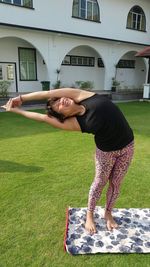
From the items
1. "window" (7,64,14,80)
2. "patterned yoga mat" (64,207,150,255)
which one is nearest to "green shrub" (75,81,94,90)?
"window" (7,64,14,80)

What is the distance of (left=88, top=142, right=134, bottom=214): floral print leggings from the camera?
241cm

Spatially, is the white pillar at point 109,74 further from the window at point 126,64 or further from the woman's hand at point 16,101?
the woman's hand at point 16,101

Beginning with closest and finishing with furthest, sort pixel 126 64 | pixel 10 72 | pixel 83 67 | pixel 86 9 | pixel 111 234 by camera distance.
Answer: pixel 111 234, pixel 10 72, pixel 86 9, pixel 83 67, pixel 126 64

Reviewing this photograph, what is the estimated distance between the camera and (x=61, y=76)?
15.2m

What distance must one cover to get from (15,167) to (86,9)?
12.7 meters

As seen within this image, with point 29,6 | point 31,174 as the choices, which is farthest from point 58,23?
point 31,174

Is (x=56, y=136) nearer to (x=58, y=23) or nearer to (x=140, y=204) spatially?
(x=140, y=204)

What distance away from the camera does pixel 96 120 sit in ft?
7.06

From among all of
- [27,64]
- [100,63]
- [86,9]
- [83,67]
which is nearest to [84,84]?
[83,67]

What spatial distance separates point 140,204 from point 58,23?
39.0 ft

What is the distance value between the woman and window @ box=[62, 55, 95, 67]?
13615 mm

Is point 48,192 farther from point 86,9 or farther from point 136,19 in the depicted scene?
point 136,19

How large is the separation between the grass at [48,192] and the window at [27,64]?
7.95 meters

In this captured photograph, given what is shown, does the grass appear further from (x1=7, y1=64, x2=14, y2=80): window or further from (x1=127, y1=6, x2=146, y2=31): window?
(x1=127, y1=6, x2=146, y2=31): window
